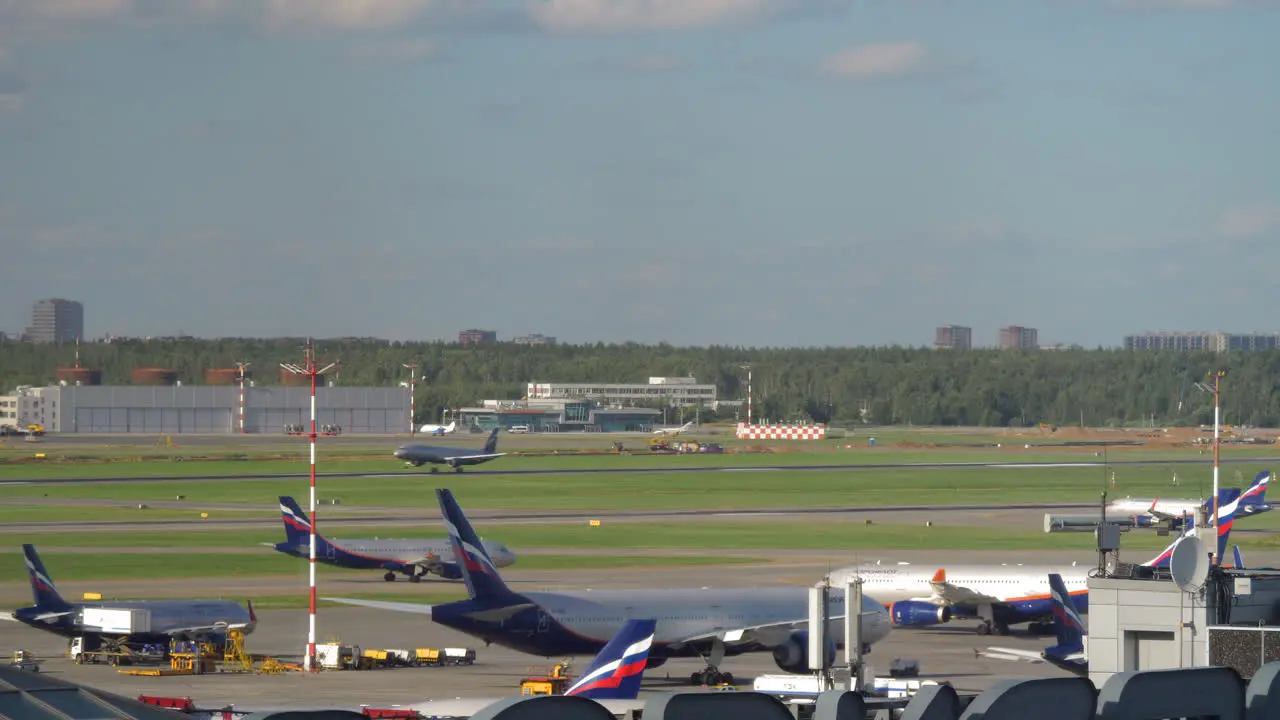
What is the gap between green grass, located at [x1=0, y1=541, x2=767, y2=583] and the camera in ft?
287

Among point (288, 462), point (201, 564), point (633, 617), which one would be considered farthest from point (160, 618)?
point (288, 462)

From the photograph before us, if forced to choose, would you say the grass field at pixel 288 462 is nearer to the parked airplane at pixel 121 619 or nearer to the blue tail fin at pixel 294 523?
the blue tail fin at pixel 294 523

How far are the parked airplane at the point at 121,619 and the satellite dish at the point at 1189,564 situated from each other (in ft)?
144

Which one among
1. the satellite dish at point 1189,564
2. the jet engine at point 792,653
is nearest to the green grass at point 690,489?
the jet engine at point 792,653

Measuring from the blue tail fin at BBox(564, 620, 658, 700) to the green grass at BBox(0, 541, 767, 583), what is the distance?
47.5 metres

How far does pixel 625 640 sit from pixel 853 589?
20795 mm

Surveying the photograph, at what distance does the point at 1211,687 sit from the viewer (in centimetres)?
1817

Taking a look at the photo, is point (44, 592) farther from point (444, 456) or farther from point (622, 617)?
point (444, 456)

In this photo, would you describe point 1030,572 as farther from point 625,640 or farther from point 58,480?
point 58,480

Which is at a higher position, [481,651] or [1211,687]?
[1211,687]

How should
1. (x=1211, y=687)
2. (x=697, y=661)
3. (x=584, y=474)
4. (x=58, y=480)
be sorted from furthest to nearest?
1. (x=584, y=474)
2. (x=58, y=480)
3. (x=697, y=661)
4. (x=1211, y=687)

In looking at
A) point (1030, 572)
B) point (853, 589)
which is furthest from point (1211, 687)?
point (1030, 572)

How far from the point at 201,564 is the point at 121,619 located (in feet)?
106

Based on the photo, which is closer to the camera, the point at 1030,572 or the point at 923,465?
the point at 1030,572
